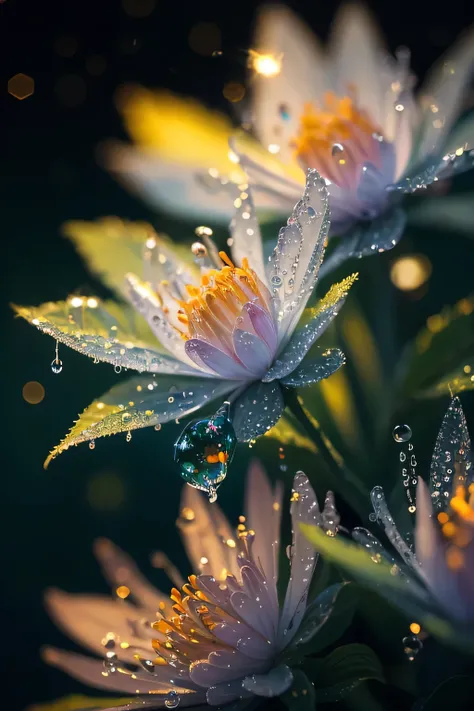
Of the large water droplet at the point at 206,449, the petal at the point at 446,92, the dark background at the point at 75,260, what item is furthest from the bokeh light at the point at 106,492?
the petal at the point at 446,92

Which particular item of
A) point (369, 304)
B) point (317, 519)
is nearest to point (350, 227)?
point (369, 304)

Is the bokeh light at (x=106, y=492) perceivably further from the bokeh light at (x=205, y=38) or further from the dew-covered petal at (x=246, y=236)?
the bokeh light at (x=205, y=38)

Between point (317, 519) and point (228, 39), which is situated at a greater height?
point (228, 39)

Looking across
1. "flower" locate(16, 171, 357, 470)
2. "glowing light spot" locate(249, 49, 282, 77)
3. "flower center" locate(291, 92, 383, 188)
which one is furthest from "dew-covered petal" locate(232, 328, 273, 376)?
"glowing light spot" locate(249, 49, 282, 77)

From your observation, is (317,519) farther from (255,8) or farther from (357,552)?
(255,8)

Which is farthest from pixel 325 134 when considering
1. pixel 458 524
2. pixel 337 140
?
pixel 458 524
